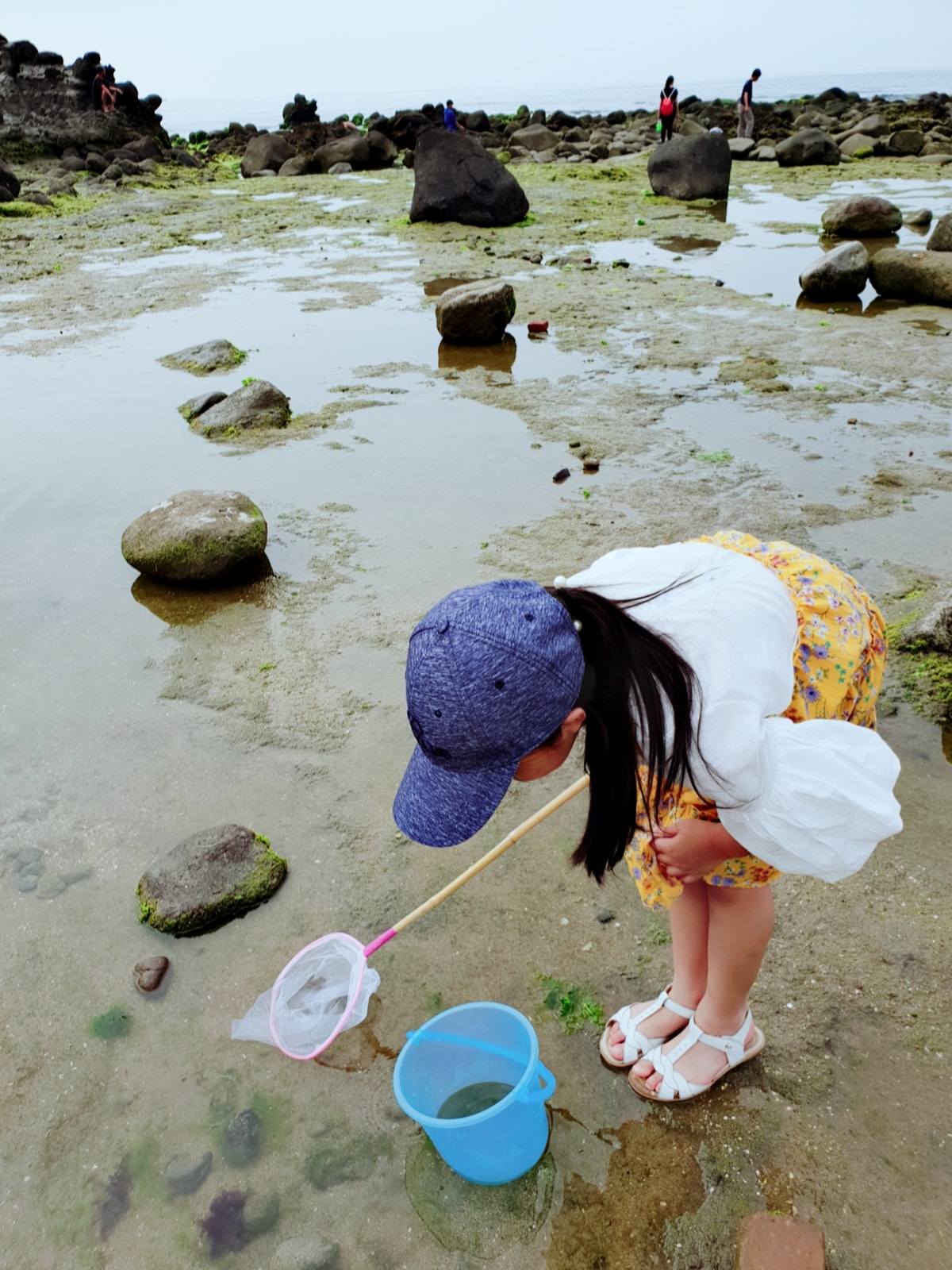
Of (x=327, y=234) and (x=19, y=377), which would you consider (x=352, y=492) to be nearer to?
(x=19, y=377)

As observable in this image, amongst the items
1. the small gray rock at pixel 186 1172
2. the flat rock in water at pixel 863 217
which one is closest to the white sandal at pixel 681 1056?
the small gray rock at pixel 186 1172

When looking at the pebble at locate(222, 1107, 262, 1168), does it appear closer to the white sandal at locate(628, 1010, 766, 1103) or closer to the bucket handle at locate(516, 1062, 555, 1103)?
the bucket handle at locate(516, 1062, 555, 1103)

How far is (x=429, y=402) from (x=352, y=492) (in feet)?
5.52

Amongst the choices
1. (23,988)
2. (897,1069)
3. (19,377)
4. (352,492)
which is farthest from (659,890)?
(19,377)

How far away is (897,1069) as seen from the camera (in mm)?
2068

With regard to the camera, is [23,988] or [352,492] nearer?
[23,988]

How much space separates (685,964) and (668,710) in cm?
97

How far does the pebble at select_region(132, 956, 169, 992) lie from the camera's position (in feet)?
7.79

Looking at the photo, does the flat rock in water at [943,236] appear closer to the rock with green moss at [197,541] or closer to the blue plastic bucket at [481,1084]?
the rock with green moss at [197,541]

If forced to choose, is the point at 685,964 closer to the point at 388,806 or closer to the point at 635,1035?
the point at 635,1035

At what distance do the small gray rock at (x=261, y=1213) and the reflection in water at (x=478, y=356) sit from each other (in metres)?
6.17

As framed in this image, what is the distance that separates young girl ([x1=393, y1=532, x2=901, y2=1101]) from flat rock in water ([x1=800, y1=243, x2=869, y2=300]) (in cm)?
812

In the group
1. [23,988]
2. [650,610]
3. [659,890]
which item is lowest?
[23,988]

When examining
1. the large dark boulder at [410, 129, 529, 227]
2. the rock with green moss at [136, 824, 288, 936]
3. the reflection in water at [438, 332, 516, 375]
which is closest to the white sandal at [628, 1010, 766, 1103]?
the rock with green moss at [136, 824, 288, 936]
